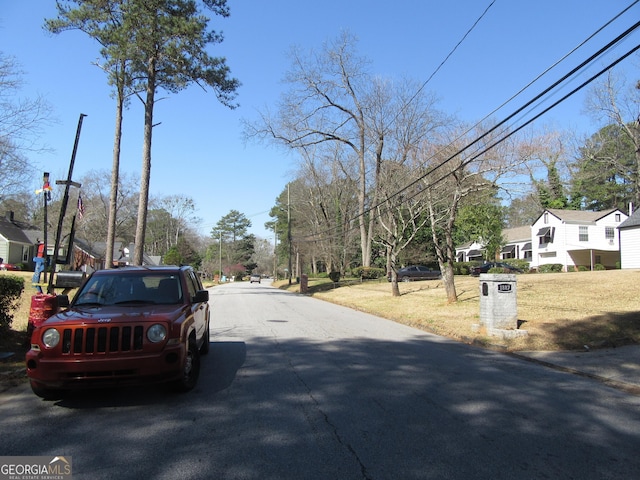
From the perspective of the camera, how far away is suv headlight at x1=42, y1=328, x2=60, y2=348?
5246mm

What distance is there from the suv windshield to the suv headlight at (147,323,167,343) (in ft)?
3.86

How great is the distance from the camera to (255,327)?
44.8 feet

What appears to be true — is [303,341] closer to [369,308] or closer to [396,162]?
→ [369,308]

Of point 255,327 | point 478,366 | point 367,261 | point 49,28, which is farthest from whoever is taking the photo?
point 367,261

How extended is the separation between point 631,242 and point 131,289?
124 ft

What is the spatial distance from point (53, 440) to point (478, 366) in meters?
6.65

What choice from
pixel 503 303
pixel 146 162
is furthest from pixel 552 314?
pixel 146 162

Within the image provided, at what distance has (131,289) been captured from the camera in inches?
267

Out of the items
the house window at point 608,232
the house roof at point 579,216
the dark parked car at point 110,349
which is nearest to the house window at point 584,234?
the house roof at point 579,216

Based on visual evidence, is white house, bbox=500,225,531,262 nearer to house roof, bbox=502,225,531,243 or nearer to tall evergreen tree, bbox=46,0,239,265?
house roof, bbox=502,225,531,243

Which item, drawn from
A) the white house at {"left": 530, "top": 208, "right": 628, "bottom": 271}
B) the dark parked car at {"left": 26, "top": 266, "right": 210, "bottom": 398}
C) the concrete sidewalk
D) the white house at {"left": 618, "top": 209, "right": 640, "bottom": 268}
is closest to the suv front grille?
the dark parked car at {"left": 26, "top": 266, "right": 210, "bottom": 398}

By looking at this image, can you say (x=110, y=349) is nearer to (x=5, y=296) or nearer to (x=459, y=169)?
(x=5, y=296)

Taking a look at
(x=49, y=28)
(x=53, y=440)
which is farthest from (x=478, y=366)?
(x=49, y=28)

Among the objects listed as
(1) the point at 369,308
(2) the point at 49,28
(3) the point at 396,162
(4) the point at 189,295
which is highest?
(2) the point at 49,28
